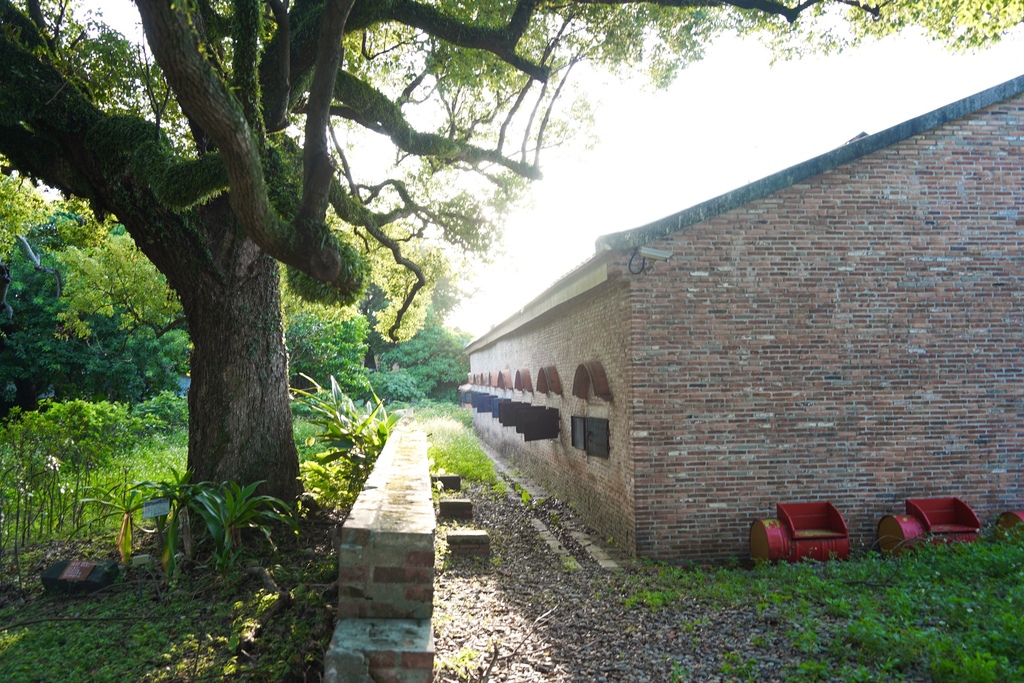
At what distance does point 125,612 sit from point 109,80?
636 centimetres

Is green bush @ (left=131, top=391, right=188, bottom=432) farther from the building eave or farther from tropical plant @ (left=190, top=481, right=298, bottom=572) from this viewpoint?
tropical plant @ (left=190, top=481, right=298, bottom=572)

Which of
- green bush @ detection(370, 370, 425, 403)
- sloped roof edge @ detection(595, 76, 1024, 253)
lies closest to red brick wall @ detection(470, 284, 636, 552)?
sloped roof edge @ detection(595, 76, 1024, 253)

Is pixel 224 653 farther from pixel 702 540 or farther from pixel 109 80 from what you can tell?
pixel 109 80

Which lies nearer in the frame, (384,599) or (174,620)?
(384,599)

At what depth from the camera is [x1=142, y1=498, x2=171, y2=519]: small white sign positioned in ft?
18.7

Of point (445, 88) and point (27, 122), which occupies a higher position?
point (445, 88)

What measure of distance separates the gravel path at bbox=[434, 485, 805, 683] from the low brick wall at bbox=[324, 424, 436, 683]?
1.10 m

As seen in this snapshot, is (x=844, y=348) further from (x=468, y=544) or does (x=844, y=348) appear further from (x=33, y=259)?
(x=33, y=259)

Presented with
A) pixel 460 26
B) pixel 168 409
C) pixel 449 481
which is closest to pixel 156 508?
pixel 449 481

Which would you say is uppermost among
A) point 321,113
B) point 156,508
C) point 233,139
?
point 321,113

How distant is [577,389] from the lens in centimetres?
1002

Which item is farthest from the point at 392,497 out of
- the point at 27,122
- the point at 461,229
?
the point at 461,229

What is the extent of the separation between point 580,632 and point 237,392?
4.25 meters

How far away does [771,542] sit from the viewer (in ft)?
24.2
